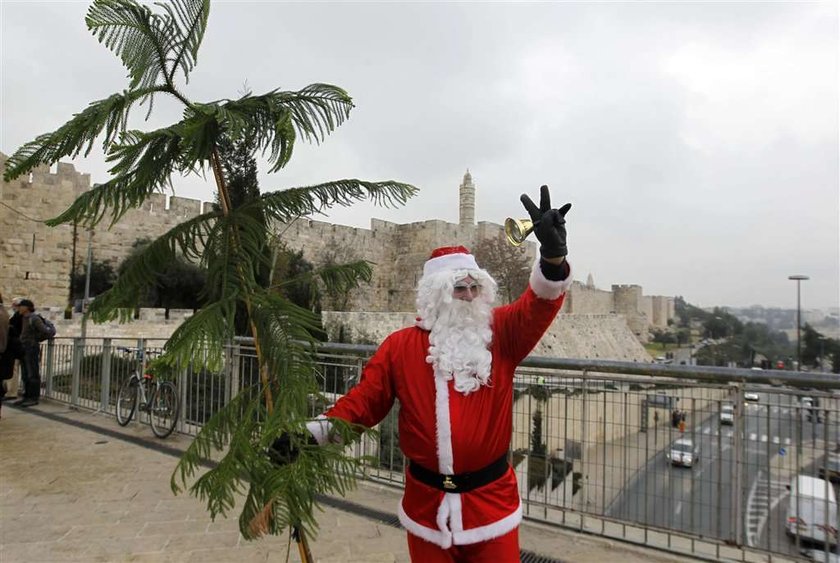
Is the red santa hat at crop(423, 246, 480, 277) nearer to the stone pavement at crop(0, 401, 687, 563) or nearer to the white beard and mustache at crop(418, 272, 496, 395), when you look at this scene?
the white beard and mustache at crop(418, 272, 496, 395)

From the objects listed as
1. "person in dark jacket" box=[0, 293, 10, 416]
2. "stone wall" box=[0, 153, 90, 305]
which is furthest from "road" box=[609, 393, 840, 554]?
"stone wall" box=[0, 153, 90, 305]

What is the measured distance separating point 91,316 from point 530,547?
2711 mm

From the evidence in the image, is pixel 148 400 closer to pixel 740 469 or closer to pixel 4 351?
pixel 4 351

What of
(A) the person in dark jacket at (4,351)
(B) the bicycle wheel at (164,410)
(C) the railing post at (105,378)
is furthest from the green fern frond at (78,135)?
(C) the railing post at (105,378)

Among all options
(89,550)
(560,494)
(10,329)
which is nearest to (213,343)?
(89,550)

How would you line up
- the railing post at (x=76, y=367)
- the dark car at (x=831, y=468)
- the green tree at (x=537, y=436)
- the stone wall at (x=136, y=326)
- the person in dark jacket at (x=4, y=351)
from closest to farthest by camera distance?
the dark car at (x=831, y=468) < the green tree at (x=537, y=436) < the person in dark jacket at (x=4, y=351) < the railing post at (x=76, y=367) < the stone wall at (x=136, y=326)

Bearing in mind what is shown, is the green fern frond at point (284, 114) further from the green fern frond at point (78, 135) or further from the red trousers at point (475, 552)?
the red trousers at point (475, 552)

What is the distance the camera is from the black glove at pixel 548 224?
1.57 meters

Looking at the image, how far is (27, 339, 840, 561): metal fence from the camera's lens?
273 centimetres

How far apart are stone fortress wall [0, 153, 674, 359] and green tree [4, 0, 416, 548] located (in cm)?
34

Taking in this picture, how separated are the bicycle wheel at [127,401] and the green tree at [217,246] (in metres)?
5.22

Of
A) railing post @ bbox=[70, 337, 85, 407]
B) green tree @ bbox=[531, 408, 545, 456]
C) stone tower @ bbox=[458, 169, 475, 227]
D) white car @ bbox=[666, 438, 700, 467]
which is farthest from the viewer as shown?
stone tower @ bbox=[458, 169, 475, 227]

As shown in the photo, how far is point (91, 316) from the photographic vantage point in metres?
1.67

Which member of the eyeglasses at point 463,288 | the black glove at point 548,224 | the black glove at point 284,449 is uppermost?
the black glove at point 548,224
